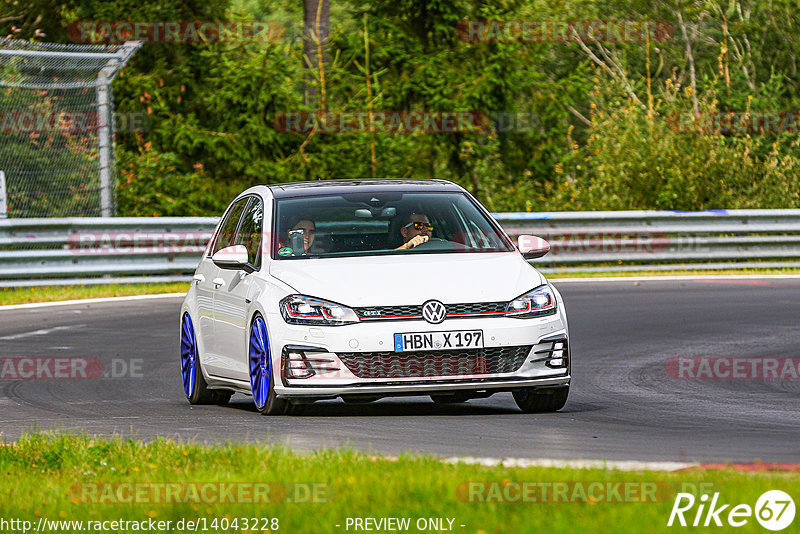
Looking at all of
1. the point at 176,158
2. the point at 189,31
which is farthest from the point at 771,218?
the point at 189,31

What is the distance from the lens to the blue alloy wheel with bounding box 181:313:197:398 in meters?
11.3

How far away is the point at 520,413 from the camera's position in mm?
9914

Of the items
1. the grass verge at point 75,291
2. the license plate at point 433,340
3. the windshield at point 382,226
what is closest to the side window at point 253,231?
the windshield at point 382,226

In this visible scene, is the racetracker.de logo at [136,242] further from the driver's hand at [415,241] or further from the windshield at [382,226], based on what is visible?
the driver's hand at [415,241]

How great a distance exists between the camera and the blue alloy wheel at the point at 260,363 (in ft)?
31.4

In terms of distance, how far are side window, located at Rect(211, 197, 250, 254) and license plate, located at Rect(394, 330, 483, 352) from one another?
9.01ft

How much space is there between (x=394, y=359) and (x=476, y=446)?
1.31m

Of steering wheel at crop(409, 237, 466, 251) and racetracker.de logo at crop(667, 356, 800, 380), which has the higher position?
steering wheel at crop(409, 237, 466, 251)

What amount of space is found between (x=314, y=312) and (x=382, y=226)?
140cm

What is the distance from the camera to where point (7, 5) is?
35938 mm

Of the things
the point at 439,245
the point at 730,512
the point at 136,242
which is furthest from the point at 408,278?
the point at 136,242

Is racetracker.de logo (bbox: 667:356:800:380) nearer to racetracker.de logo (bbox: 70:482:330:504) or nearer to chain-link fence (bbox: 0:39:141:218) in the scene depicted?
racetracker.de logo (bbox: 70:482:330:504)

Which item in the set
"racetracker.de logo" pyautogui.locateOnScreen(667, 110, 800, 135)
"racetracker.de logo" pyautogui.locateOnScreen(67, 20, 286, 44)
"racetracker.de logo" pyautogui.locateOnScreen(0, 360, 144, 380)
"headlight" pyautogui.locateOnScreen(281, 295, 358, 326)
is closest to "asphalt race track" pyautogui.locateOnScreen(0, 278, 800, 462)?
"racetracker.de logo" pyautogui.locateOnScreen(0, 360, 144, 380)

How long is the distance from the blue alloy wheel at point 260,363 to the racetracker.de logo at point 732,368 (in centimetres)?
386
